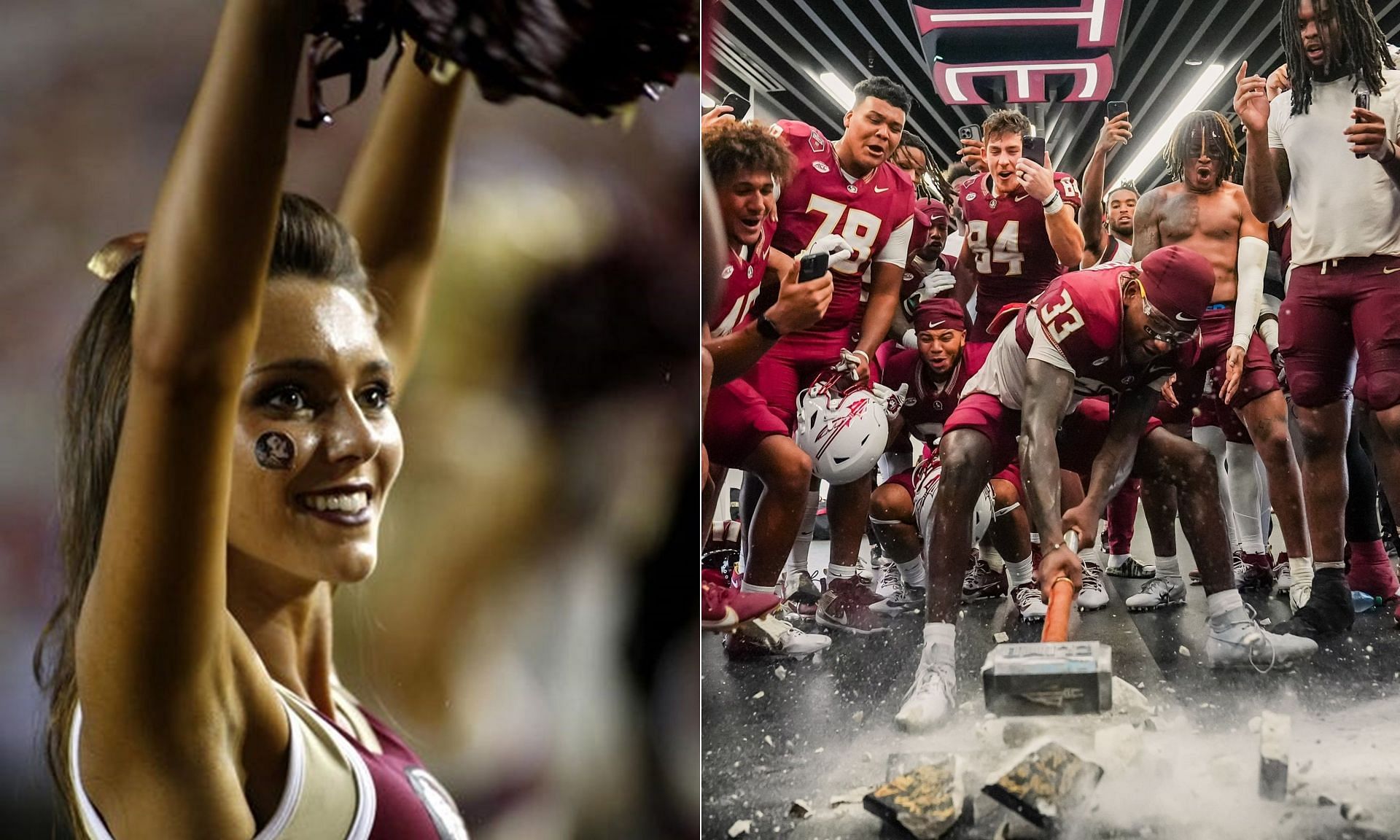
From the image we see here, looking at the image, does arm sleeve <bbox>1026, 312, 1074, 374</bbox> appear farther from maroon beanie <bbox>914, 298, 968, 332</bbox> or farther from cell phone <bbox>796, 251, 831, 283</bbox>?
cell phone <bbox>796, 251, 831, 283</bbox>

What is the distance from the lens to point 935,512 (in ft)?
7.18

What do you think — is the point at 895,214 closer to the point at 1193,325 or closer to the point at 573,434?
the point at 1193,325

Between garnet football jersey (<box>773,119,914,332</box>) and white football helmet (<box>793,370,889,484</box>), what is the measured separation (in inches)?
5.3

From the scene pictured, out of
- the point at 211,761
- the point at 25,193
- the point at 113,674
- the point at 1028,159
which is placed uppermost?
the point at 1028,159

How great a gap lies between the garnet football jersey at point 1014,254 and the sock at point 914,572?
55 centimetres

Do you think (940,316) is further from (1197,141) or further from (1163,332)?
(1197,141)

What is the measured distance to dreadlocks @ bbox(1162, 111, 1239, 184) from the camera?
216 cm

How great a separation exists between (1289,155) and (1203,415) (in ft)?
1.86

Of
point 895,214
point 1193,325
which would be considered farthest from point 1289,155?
point 895,214

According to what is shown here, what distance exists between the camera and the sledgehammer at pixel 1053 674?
83.4 inches

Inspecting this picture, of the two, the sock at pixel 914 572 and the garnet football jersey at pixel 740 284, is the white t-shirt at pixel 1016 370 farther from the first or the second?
the garnet football jersey at pixel 740 284

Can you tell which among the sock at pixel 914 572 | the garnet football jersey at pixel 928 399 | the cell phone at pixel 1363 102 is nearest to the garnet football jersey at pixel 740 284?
the garnet football jersey at pixel 928 399

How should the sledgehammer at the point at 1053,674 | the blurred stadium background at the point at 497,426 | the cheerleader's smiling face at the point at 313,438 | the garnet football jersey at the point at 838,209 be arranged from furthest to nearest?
the garnet football jersey at the point at 838,209 → the sledgehammer at the point at 1053,674 → the blurred stadium background at the point at 497,426 → the cheerleader's smiling face at the point at 313,438

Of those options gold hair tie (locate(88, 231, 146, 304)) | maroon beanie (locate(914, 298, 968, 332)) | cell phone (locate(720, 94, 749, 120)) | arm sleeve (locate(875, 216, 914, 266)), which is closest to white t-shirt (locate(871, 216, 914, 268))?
arm sleeve (locate(875, 216, 914, 266))
